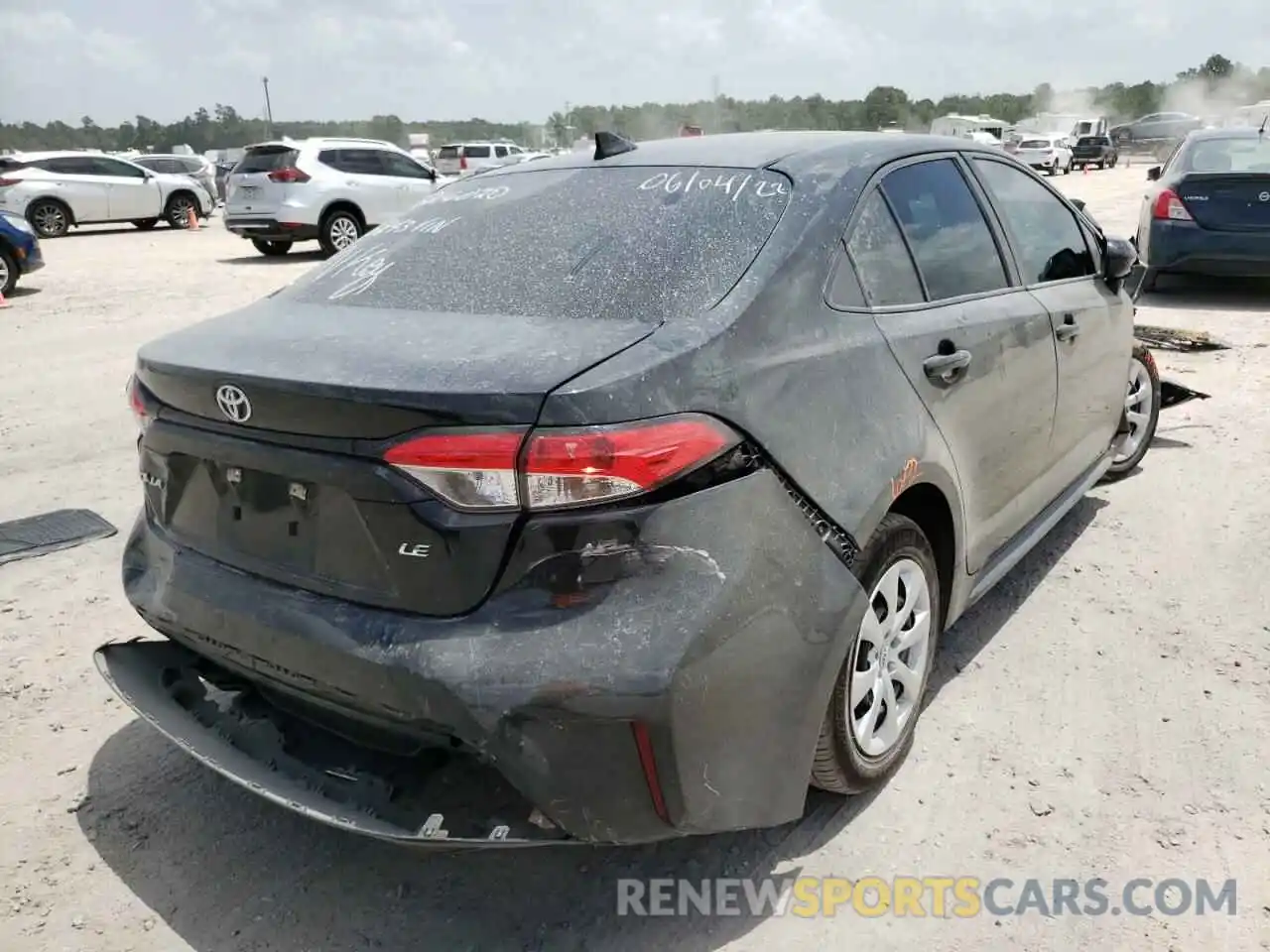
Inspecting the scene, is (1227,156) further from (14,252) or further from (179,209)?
(179,209)

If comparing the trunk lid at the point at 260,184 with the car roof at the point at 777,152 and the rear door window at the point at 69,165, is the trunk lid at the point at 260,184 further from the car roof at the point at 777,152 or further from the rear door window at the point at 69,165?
the car roof at the point at 777,152

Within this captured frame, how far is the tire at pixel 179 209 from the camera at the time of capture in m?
22.0

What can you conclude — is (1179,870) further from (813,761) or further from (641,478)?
(641,478)

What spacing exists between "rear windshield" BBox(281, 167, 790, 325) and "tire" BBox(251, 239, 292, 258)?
14.2 metres

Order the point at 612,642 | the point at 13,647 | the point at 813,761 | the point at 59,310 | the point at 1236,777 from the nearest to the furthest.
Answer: the point at 612,642 < the point at 813,761 < the point at 1236,777 < the point at 13,647 < the point at 59,310

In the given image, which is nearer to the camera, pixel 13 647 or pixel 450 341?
pixel 450 341

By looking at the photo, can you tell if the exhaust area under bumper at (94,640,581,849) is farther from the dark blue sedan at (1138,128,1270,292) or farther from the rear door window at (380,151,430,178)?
the rear door window at (380,151,430,178)

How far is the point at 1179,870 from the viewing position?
2.49 meters

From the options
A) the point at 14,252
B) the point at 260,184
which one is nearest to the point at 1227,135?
the point at 260,184

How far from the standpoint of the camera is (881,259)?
9.11 ft

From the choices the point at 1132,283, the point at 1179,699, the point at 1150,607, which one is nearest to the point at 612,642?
the point at 1179,699

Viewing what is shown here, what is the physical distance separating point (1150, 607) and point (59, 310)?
10941 mm

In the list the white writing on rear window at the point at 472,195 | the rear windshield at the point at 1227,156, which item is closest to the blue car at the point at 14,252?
the white writing on rear window at the point at 472,195

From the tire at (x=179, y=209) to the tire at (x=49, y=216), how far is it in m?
2.09
